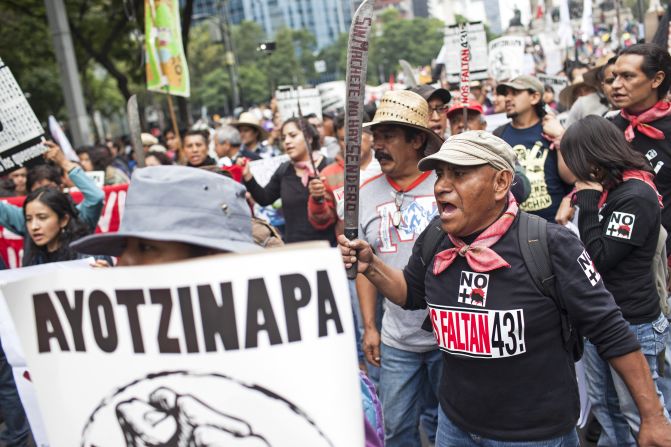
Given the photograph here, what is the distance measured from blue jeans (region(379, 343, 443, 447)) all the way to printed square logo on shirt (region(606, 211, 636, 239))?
96 cm

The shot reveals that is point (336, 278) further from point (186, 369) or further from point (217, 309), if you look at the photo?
point (186, 369)

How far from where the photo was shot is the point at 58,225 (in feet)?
13.8

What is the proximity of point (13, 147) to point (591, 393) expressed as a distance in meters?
4.32

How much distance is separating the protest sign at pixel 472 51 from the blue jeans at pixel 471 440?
460cm

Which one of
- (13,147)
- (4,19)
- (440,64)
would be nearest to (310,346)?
(13,147)

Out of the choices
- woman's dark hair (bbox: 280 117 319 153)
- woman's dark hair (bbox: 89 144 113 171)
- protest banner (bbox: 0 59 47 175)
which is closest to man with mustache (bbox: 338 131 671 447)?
woman's dark hair (bbox: 280 117 319 153)

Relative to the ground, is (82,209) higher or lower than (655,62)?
lower

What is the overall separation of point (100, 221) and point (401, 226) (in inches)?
125

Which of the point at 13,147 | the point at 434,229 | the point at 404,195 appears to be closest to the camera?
the point at 434,229

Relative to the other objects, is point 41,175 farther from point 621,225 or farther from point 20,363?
point 621,225

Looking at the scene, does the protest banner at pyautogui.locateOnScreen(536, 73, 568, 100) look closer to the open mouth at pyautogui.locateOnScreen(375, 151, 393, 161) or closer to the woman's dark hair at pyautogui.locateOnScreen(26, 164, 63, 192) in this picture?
the woman's dark hair at pyautogui.locateOnScreen(26, 164, 63, 192)

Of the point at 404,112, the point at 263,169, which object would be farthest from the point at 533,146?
the point at 263,169

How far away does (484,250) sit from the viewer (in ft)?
7.75

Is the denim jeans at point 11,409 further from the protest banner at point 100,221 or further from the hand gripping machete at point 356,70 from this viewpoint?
the hand gripping machete at point 356,70
